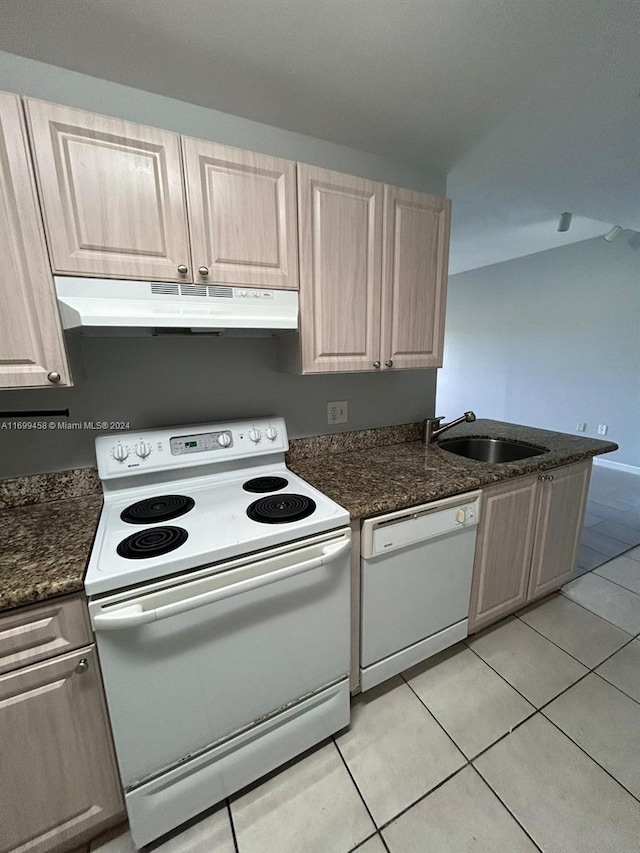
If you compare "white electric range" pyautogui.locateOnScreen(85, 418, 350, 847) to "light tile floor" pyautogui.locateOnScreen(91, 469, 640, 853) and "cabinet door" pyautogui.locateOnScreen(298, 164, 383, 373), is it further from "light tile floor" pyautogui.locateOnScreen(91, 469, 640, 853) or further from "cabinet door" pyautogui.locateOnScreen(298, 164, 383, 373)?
"cabinet door" pyautogui.locateOnScreen(298, 164, 383, 373)

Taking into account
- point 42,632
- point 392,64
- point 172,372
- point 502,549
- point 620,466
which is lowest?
point 620,466

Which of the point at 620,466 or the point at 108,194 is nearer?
the point at 108,194

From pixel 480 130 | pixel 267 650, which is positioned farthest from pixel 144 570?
pixel 480 130

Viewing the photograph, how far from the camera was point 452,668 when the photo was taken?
5.28ft

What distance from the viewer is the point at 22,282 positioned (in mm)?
965

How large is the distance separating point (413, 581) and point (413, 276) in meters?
1.30

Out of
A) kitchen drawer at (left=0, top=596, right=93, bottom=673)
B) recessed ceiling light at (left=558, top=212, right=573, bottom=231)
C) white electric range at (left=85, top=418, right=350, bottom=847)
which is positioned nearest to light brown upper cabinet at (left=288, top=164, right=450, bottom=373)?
white electric range at (left=85, top=418, right=350, bottom=847)

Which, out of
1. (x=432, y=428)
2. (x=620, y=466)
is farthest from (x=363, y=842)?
(x=620, y=466)

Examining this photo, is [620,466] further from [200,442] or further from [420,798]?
[200,442]

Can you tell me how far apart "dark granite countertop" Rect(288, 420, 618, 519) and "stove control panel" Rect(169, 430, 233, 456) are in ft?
1.18

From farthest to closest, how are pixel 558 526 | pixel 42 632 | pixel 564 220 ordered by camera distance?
pixel 564 220, pixel 558 526, pixel 42 632

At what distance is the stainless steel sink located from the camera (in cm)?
203

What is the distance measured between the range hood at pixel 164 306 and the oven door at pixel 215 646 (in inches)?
29.1

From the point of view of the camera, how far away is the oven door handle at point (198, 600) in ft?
2.72
